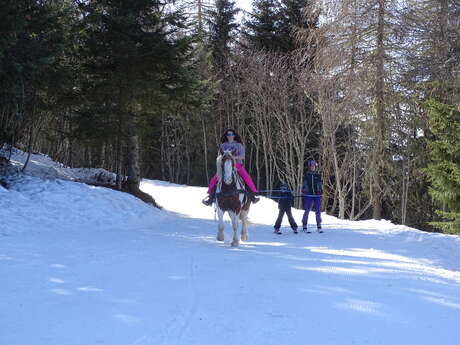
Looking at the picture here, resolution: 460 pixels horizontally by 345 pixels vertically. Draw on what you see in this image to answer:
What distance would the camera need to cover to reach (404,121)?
1908cm

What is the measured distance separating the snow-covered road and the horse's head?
1.51 metres

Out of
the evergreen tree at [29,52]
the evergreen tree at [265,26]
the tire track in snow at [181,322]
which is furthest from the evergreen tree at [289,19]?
the tire track in snow at [181,322]

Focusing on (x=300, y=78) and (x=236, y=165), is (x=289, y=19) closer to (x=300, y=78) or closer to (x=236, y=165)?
(x=300, y=78)

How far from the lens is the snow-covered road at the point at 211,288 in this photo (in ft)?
12.5

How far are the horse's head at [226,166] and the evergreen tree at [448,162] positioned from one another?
8.10m

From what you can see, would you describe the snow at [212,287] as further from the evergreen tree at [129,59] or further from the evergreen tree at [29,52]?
the evergreen tree at [129,59]

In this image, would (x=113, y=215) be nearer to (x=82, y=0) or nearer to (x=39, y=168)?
(x=39, y=168)

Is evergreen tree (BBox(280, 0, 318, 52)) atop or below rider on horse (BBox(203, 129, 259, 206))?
atop

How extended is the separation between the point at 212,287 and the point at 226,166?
12.5ft

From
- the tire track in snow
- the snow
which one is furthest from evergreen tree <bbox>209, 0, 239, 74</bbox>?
the tire track in snow

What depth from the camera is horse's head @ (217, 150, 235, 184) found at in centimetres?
874

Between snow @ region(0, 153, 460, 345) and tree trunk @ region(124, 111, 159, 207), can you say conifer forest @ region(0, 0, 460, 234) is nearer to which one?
tree trunk @ region(124, 111, 159, 207)

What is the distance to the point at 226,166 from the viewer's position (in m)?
8.76

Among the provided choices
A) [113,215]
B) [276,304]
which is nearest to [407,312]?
[276,304]
